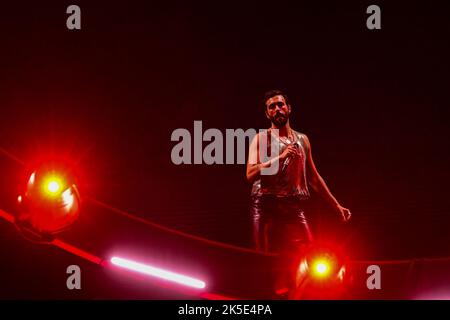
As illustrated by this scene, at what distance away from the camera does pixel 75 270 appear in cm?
244

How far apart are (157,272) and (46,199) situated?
68cm

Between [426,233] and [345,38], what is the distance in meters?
1.70

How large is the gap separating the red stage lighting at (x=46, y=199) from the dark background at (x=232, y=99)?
43.3 inches

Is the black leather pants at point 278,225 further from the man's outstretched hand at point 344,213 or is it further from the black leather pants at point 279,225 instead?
the man's outstretched hand at point 344,213

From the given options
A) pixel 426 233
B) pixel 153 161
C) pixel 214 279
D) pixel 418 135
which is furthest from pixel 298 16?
pixel 214 279

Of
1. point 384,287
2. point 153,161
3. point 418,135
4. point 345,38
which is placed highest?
point 345,38

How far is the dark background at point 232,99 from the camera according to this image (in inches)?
132

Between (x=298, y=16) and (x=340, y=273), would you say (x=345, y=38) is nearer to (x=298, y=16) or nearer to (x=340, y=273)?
(x=298, y=16)

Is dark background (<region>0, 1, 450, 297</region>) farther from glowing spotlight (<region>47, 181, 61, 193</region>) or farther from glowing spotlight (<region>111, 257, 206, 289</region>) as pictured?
glowing spotlight (<region>47, 181, 61, 193</region>)

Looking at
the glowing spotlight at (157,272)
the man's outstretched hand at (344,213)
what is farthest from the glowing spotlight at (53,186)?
the man's outstretched hand at (344,213)

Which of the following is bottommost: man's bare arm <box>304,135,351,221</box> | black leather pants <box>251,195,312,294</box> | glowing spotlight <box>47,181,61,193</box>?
black leather pants <box>251,195,312,294</box>

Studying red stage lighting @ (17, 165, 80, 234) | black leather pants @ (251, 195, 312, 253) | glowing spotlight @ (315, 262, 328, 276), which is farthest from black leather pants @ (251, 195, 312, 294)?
red stage lighting @ (17, 165, 80, 234)

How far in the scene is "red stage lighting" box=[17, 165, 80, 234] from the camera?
2.14m

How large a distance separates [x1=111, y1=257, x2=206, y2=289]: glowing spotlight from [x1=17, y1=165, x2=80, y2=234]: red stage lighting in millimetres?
359
